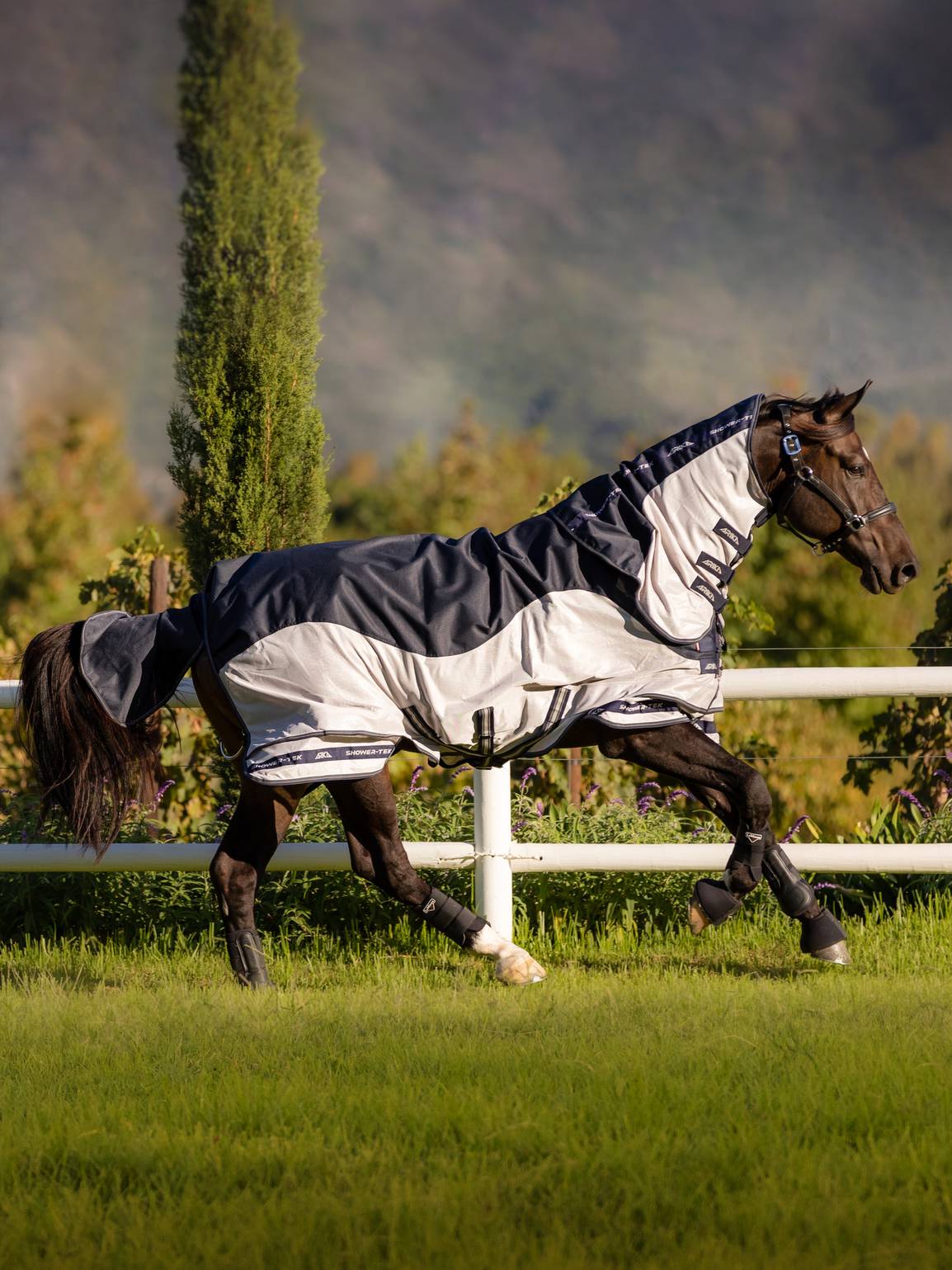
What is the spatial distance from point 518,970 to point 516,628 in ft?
3.54

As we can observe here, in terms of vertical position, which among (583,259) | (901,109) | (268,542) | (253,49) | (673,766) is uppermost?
(901,109)

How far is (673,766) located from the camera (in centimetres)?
375

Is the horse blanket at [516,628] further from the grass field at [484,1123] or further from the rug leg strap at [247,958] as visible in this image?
the grass field at [484,1123]

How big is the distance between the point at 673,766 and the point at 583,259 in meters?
8.67

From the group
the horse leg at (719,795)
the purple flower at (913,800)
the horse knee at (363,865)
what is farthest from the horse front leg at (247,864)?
the purple flower at (913,800)

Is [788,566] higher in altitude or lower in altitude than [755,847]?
higher

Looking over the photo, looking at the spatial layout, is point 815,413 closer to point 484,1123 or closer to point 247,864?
point 247,864

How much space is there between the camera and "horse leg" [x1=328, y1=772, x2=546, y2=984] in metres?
3.88

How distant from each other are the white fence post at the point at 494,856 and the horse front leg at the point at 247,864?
2.37ft

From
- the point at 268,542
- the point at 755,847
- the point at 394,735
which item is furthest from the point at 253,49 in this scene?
the point at 755,847

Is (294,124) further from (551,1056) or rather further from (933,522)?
(933,522)

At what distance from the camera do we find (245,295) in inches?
239

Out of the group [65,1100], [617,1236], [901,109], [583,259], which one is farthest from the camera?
[583,259]

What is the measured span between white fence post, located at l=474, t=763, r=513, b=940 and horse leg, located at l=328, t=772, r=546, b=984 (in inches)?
12.2
